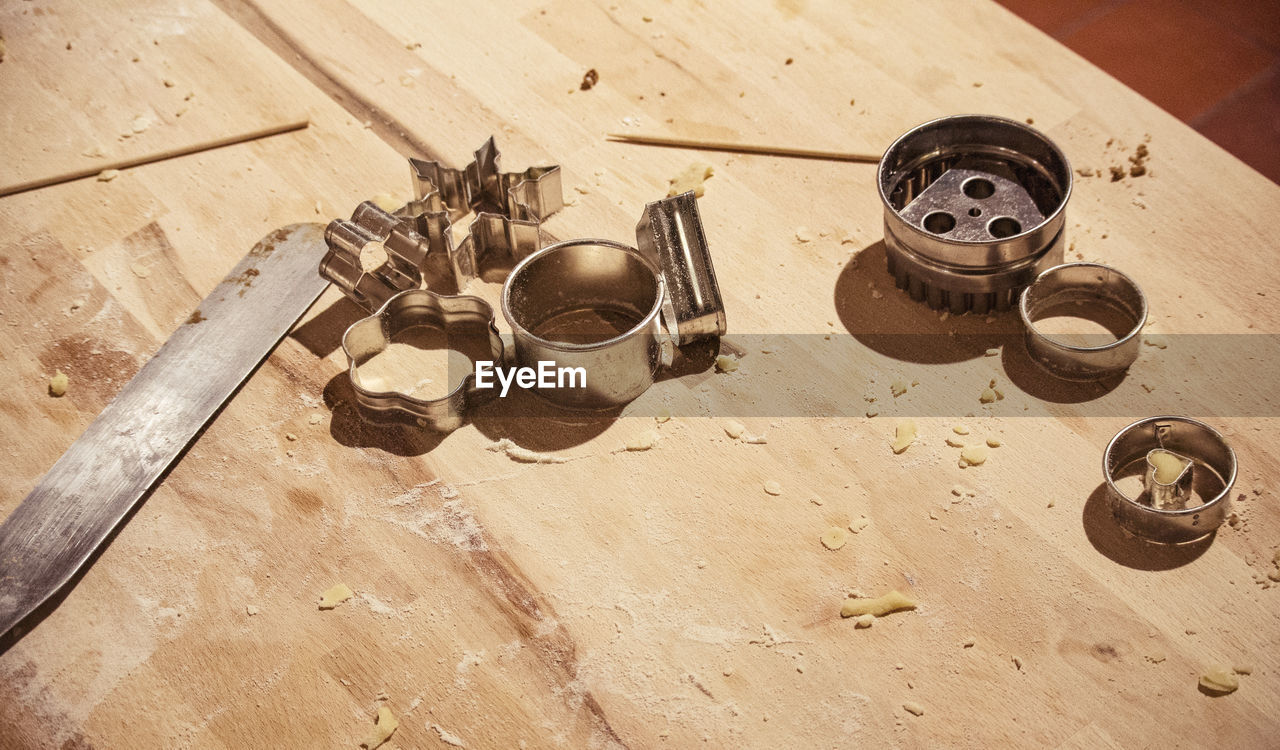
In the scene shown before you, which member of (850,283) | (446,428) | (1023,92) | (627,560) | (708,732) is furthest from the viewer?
(1023,92)

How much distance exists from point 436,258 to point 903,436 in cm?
59

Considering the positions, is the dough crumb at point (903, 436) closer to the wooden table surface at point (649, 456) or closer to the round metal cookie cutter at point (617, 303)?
the wooden table surface at point (649, 456)

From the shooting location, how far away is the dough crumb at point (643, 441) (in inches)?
47.0

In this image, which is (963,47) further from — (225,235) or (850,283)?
(225,235)

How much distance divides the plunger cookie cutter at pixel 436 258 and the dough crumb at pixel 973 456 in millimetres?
501

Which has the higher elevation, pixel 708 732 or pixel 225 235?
pixel 225 235

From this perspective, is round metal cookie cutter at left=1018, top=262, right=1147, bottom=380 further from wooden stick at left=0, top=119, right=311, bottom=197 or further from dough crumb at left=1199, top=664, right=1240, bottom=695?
wooden stick at left=0, top=119, right=311, bottom=197

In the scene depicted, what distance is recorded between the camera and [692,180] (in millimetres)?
1427

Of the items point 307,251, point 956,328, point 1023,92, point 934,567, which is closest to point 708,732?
point 934,567

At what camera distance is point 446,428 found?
1.22 metres

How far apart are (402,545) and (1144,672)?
71 cm

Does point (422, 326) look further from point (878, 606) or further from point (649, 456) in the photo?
point (878, 606)

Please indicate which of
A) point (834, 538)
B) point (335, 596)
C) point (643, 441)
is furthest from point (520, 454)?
point (834, 538)

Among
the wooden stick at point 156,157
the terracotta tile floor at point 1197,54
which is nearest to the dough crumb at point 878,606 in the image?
the terracotta tile floor at point 1197,54
